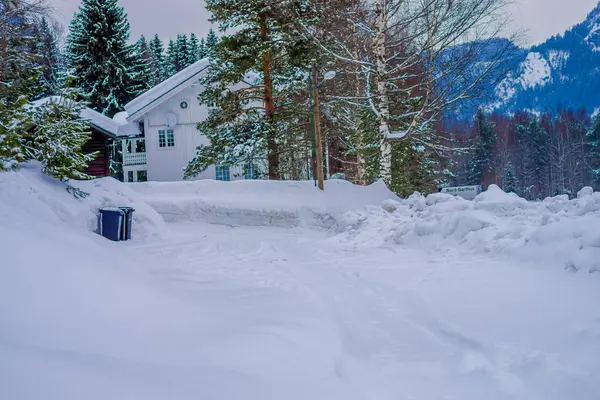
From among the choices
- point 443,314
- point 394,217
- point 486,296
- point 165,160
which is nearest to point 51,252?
point 443,314

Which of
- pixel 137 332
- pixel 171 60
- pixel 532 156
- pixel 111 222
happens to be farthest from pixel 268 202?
pixel 532 156

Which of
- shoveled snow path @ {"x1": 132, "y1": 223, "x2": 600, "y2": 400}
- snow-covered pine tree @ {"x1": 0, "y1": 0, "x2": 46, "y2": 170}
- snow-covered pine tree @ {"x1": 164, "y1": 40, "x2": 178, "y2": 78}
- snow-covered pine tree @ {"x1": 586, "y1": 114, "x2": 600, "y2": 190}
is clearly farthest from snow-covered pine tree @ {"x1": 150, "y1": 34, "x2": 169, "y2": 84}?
snow-covered pine tree @ {"x1": 586, "y1": 114, "x2": 600, "y2": 190}

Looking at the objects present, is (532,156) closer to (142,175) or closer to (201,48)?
(201,48)

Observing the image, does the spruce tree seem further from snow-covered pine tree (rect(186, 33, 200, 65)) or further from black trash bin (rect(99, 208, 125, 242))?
black trash bin (rect(99, 208, 125, 242))

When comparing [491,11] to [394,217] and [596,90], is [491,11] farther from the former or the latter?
[596,90]

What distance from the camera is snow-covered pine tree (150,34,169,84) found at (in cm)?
5147

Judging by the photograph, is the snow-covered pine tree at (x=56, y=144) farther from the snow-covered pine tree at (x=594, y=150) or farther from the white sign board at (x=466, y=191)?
the snow-covered pine tree at (x=594, y=150)

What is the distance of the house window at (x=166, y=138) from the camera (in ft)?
95.0

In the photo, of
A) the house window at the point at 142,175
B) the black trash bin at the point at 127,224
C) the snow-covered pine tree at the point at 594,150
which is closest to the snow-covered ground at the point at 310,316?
the black trash bin at the point at 127,224

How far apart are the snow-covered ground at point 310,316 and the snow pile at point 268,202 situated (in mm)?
6034

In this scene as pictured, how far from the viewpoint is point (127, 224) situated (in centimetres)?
905

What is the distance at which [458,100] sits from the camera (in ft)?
44.2

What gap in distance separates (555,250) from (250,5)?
16.4 meters

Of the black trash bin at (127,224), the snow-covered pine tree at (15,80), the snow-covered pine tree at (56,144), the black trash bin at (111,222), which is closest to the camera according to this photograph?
the snow-covered pine tree at (15,80)
